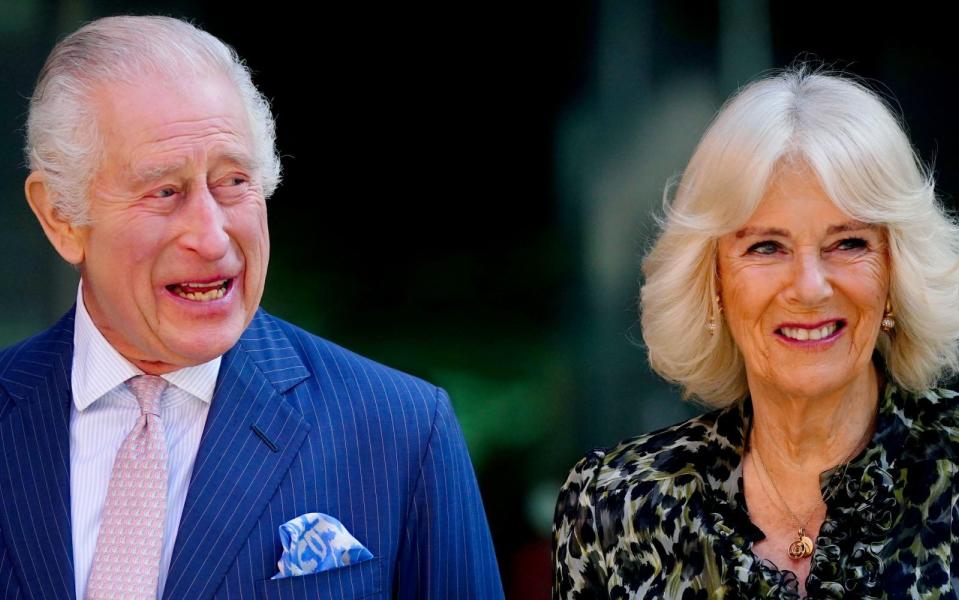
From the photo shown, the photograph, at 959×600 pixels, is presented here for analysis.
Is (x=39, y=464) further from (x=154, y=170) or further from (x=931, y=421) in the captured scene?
(x=931, y=421)

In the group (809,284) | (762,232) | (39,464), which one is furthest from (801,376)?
(39,464)

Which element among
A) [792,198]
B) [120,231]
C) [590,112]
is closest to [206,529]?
[120,231]

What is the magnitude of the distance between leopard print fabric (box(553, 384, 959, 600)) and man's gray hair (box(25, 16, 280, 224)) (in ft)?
3.33

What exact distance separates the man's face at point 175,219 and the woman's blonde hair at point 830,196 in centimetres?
90

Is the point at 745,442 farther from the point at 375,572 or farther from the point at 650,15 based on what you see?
the point at 650,15

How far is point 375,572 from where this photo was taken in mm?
2740

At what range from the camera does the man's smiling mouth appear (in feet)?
8.82

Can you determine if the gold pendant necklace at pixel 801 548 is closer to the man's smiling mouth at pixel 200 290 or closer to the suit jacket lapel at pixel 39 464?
the man's smiling mouth at pixel 200 290

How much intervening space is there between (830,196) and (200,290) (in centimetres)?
122

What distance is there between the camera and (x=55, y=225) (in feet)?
9.16

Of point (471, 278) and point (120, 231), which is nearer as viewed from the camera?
point (120, 231)

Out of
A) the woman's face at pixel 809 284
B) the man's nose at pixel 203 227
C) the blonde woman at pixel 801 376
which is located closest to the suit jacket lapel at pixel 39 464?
the man's nose at pixel 203 227

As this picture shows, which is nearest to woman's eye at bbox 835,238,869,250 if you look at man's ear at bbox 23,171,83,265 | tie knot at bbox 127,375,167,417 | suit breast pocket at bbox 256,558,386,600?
suit breast pocket at bbox 256,558,386,600

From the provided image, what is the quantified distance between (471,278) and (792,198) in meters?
1.66
